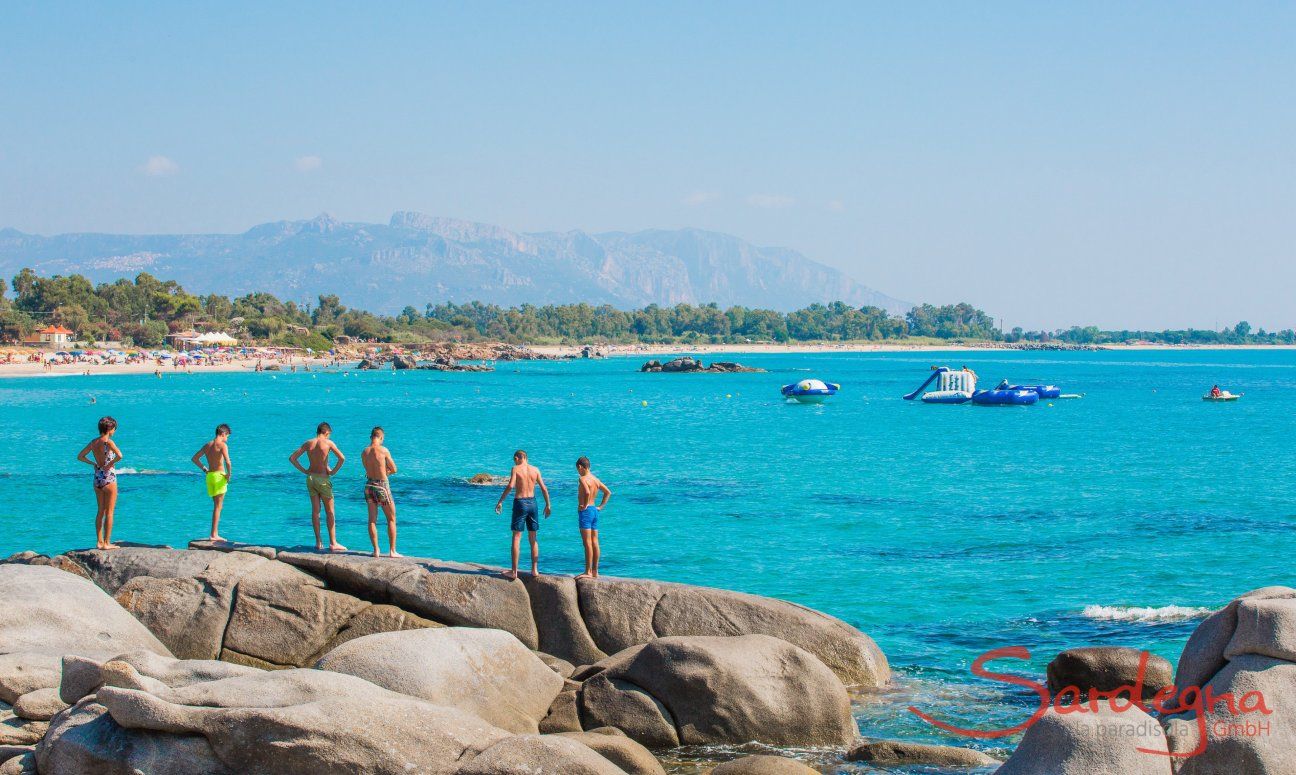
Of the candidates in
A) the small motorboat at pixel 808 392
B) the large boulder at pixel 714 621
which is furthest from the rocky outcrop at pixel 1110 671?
the small motorboat at pixel 808 392

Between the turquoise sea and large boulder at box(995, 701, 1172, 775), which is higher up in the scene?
large boulder at box(995, 701, 1172, 775)

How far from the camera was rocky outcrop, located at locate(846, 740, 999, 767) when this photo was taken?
12844 mm

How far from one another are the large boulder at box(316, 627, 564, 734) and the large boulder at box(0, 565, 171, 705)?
3.23 m

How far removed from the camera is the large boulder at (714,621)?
15969 mm

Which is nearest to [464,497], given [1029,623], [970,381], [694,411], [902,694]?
[1029,623]

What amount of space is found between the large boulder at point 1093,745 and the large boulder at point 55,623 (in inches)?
390

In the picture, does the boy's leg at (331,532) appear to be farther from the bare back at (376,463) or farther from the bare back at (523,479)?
the bare back at (523,479)

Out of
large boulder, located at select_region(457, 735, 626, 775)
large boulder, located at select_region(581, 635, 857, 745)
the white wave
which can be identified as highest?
large boulder, located at select_region(457, 735, 626, 775)

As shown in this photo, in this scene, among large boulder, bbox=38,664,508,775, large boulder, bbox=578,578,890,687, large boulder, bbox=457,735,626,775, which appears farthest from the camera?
large boulder, bbox=578,578,890,687

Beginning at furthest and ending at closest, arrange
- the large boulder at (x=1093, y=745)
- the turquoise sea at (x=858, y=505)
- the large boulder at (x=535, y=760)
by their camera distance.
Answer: the turquoise sea at (x=858, y=505)
the large boulder at (x=535, y=760)
the large boulder at (x=1093, y=745)

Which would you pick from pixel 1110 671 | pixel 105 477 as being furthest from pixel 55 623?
pixel 1110 671

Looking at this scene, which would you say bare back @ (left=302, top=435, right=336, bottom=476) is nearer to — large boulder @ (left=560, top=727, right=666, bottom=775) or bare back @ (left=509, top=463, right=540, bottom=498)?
bare back @ (left=509, top=463, right=540, bottom=498)

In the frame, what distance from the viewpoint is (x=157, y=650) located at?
14.8 metres

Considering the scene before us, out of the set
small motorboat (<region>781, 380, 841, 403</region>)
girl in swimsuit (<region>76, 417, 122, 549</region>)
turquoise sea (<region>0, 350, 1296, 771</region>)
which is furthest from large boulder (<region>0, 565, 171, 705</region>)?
small motorboat (<region>781, 380, 841, 403</region>)
